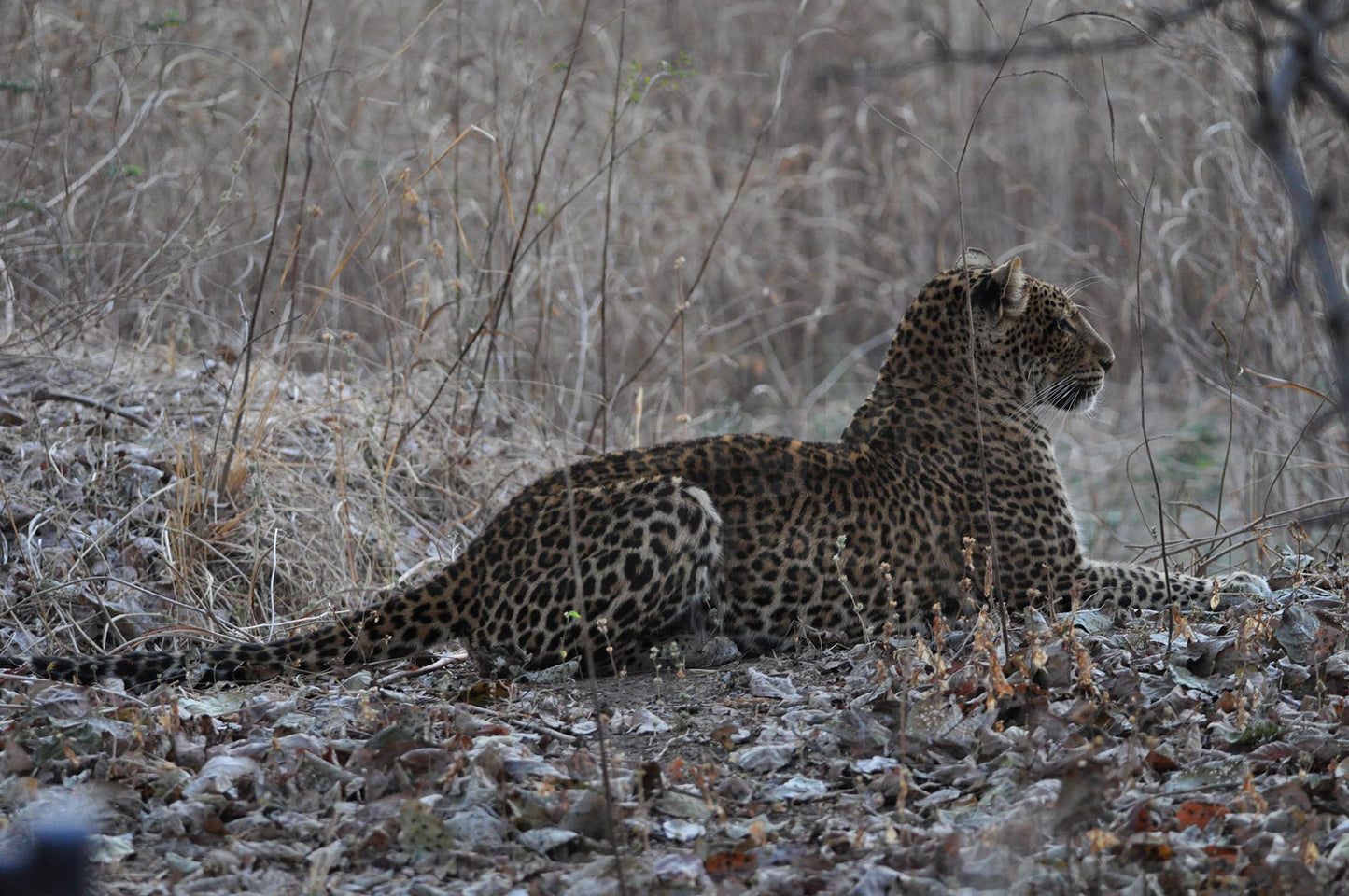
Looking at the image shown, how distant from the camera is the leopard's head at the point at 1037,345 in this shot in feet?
20.5

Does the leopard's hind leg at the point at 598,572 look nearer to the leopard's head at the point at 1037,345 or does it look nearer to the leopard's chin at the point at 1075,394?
the leopard's head at the point at 1037,345

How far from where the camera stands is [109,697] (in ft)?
15.6

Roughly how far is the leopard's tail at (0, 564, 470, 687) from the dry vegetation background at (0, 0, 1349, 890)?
1.85 feet

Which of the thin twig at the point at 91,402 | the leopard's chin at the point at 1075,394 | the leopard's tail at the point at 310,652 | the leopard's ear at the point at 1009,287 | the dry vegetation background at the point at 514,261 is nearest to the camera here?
the leopard's tail at the point at 310,652

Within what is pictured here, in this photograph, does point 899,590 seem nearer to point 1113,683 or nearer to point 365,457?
point 1113,683

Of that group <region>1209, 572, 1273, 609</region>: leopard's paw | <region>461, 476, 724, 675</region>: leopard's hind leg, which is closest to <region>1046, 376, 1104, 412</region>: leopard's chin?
<region>1209, 572, 1273, 609</region>: leopard's paw

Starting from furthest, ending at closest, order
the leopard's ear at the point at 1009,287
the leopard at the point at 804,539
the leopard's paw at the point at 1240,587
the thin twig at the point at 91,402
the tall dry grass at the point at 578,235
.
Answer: the tall dry grass at the point at 578,235 → the thin twig at the point at 91,402 → the leopard's ear at the point at 1009,287 → the leopard's paw at the point at 1240,587 → the leopard at the point at 804,539

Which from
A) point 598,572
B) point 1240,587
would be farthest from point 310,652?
point 1240,587

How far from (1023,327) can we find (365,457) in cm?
357

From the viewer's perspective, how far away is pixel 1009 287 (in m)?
6.07

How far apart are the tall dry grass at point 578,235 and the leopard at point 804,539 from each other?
70 cm

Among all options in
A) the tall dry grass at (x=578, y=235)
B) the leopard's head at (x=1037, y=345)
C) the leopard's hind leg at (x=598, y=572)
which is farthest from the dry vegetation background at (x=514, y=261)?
the leopard's hind leg at (x=598, y=572)

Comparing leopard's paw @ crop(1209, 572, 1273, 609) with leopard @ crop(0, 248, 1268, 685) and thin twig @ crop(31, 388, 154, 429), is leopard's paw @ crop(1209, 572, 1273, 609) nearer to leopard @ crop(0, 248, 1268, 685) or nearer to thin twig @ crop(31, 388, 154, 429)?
leopard @ crop(0, 248, 1268, 685)

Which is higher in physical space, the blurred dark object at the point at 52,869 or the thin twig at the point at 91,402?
the thin twig at the point at 91,402
